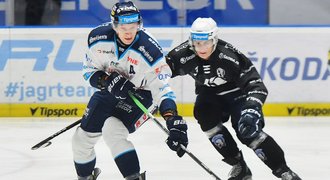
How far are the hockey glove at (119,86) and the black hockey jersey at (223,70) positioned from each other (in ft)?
1.38

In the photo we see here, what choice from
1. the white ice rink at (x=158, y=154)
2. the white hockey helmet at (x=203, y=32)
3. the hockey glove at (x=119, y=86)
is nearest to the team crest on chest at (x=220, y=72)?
the white hockey helmet at (x=203, y=32)

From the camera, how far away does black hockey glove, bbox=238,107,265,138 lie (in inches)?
175

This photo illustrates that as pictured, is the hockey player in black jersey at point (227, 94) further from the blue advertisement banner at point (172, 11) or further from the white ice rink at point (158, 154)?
the blue advertisement banner at point (172, 11)

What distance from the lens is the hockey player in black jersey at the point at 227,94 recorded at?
4.62 m

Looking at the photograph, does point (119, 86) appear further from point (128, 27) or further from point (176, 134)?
point (176, 134)

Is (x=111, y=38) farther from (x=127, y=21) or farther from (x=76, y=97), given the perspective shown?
(x=76, y=97)

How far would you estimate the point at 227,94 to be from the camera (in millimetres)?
4938

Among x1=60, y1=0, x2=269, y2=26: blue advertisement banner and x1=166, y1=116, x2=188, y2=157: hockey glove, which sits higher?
x1=166, y1=116, x2=188, y2=157: hockey glove

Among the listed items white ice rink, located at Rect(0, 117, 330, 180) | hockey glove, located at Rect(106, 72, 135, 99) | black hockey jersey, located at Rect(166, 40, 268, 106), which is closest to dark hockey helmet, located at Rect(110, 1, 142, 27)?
hockey glove, located at Rect(106, 72, 135, 99)

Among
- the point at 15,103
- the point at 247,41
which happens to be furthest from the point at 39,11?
the point at 247,41

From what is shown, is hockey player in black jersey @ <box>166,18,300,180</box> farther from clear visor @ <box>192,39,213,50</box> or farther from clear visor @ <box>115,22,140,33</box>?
clear visor @ <box>115,22,140,33</box>

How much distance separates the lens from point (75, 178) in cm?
545

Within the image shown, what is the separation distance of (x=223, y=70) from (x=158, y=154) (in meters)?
1.78

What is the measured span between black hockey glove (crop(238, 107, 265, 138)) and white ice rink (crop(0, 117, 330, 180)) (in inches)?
39.6
